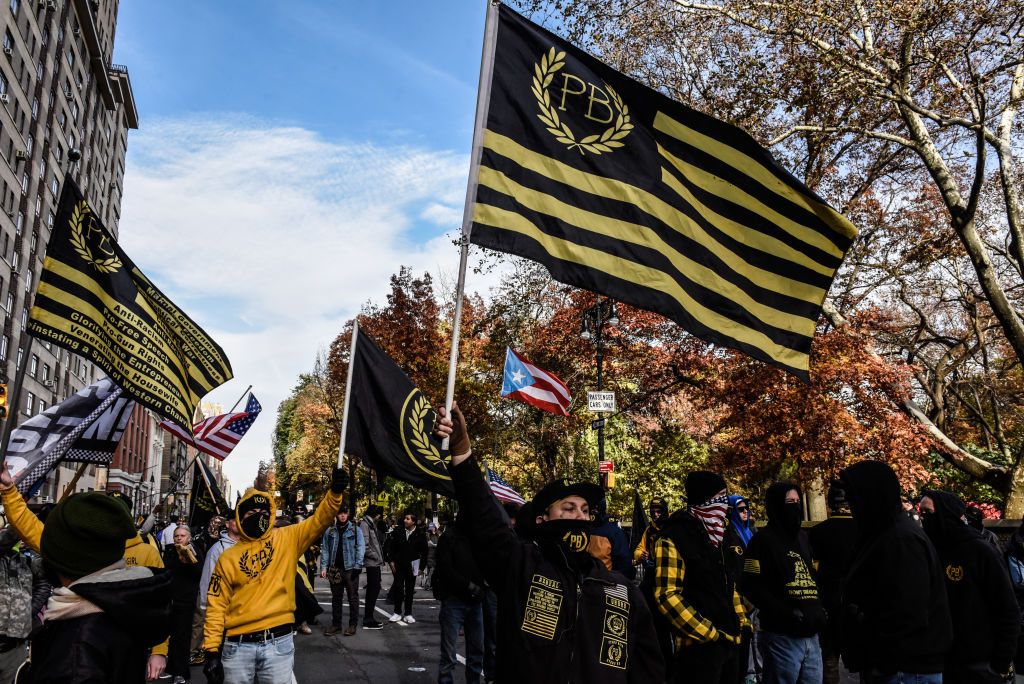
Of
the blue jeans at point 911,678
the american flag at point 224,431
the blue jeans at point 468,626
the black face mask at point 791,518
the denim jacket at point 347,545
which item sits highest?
the american flag at point 224,431

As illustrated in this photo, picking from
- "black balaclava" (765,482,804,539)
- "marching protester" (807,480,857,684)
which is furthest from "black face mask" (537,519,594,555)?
"marching protester" (807,480,857,684)

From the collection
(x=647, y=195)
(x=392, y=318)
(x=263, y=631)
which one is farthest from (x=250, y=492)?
(x=392, y=318)

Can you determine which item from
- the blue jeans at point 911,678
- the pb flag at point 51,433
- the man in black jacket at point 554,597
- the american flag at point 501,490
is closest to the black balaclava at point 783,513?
the blue jeans at point 911,678

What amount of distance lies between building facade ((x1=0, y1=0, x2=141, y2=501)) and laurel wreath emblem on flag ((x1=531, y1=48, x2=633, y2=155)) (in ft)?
118

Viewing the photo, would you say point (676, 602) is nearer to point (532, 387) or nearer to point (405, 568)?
point (532, 387)

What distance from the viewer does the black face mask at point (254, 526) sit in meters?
5.70

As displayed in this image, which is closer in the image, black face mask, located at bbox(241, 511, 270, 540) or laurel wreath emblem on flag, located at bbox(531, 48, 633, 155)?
laurel wreath emblem on flag, located at bbox(531, 48, 633, 155)

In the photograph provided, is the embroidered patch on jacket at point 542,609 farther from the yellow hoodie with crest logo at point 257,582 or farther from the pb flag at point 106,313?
the pb flag at point 106,313

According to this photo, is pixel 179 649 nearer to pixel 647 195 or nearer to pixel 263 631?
pixel 263 631

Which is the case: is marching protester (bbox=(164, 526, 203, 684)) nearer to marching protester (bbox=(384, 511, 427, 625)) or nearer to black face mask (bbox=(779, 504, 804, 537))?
marching protester (bbox=(384, 511, 427, 625))

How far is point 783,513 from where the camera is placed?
20.9ft

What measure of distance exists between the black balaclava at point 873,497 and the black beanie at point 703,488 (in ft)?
4.09

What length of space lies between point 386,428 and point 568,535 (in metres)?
4.57

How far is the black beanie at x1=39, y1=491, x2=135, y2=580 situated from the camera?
3027 mm
